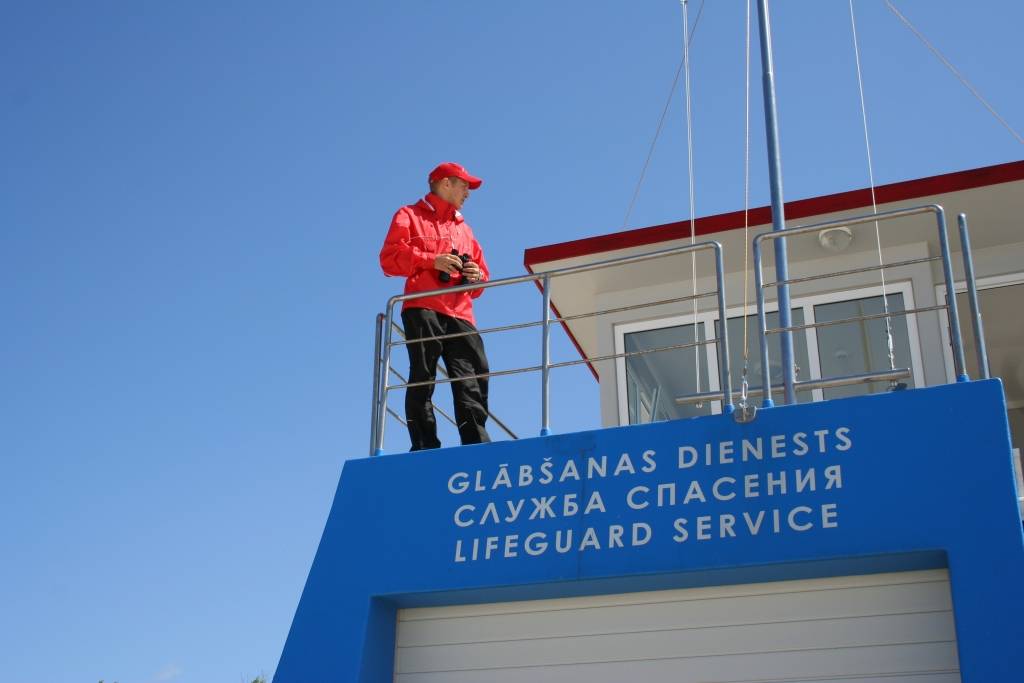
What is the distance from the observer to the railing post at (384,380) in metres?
7.29

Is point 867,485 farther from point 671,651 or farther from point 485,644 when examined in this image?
point 485,644

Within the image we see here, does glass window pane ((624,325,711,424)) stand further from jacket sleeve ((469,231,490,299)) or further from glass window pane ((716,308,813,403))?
jacket sleeve ((469,231,490,299))

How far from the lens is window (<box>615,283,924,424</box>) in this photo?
958 cm

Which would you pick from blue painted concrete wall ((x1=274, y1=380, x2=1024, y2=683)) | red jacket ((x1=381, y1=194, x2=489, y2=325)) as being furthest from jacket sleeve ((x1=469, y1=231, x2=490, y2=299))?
blue painted concrete wall ((x1=274, y1=380, x2=1024, y2=683))

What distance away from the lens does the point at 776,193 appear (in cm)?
794

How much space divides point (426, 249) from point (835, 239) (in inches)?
159

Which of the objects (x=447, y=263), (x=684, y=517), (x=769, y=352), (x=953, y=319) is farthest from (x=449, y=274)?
(x=769, y=352)

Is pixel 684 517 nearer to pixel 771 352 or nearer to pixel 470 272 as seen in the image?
pixel 470 272

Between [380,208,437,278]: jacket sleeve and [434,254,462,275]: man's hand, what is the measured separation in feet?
0.23

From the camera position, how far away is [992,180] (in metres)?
9.50

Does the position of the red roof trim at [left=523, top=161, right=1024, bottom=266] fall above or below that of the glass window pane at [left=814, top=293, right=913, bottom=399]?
above

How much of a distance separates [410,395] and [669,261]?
3756 millimetres

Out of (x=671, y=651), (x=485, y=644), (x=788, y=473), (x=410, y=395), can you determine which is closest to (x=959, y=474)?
(x=788, y=473)

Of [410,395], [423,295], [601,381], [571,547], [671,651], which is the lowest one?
[671,651]
